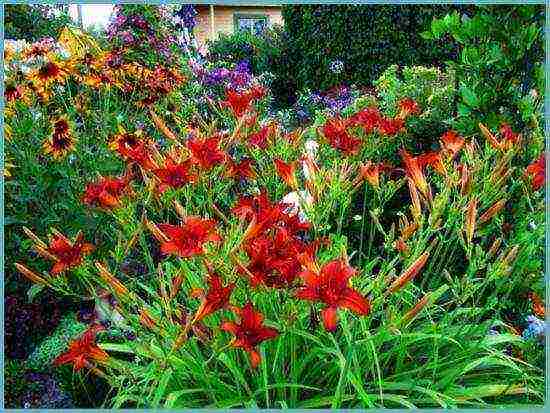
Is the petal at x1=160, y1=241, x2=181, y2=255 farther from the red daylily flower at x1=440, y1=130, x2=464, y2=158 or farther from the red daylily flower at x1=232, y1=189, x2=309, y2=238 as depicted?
the red daylily flower at x1=440, y1=130, x2=464, y2=158

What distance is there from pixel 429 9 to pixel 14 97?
737 cm

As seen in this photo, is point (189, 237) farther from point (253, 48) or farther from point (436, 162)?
point (253, 48)

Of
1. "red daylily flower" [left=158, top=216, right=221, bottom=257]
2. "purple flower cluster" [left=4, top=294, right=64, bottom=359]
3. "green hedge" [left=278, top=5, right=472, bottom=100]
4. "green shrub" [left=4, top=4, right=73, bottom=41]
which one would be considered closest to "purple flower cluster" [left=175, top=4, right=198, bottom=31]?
"green hedge" [left=278, top=5, right=472, bottom=100]

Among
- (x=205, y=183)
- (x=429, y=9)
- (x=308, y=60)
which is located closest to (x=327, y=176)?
(x=205, y=183)

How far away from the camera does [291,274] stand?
1599mm

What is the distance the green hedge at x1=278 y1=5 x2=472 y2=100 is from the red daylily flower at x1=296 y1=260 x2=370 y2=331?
8298 mm

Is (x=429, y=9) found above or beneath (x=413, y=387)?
above

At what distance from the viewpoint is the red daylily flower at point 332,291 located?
148cm

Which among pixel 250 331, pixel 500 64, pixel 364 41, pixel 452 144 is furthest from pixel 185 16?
pixel 250 331

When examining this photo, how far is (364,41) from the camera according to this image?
9.81 metres

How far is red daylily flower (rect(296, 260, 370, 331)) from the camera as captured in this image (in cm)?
148

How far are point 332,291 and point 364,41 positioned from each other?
8780 millimetres

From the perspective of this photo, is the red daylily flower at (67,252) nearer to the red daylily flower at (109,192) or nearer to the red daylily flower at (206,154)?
the red daylily flower at (109,192)

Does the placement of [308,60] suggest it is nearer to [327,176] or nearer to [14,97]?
[14,97]
